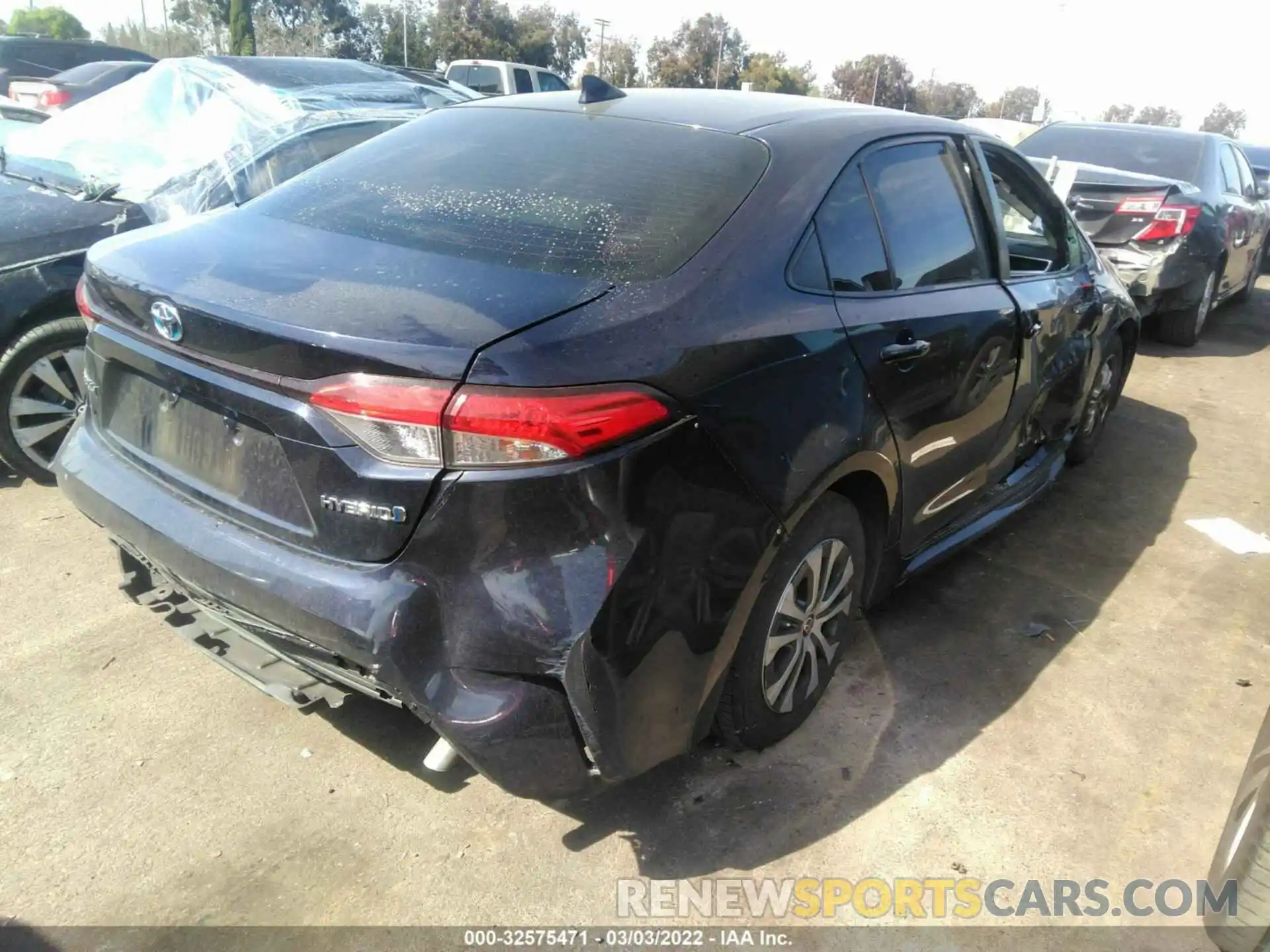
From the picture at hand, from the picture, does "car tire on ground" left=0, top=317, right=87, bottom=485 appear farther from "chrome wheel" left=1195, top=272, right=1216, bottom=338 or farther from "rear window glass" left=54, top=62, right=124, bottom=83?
"rear window glass" left=54, top=62, right=124, bottom=83

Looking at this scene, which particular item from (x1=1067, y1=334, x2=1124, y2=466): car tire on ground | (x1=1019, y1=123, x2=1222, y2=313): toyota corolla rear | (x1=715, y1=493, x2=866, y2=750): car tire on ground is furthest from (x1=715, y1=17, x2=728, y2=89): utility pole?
(x1=715, y1=493, x2=866, y2=750): car tire on ground

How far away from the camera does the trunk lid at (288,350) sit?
1927 millimetres

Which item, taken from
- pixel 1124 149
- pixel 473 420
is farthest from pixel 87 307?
pixel 1124 149

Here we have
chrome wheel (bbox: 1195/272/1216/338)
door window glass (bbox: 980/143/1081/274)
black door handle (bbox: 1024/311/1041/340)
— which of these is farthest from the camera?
chrome wheel (bbox: 1195/272/1216/338)

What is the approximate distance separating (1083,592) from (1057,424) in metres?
0.77

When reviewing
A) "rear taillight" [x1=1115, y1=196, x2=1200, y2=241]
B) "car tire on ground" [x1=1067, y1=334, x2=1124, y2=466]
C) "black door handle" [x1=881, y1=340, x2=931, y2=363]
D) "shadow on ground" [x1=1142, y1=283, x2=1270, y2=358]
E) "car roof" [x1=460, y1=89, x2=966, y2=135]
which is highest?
"car roof" [x1=460, y1=89, x2=966, y2=135]

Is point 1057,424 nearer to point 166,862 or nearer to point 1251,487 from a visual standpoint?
point 1251,487

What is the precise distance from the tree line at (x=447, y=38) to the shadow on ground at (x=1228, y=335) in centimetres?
3471

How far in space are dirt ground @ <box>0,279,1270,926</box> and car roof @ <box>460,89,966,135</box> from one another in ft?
5.77

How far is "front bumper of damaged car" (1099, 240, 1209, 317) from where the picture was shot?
709 cm

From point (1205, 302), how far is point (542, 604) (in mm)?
7801

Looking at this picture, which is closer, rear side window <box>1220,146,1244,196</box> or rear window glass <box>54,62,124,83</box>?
rear side window <box>1220,146,1244,196</box>

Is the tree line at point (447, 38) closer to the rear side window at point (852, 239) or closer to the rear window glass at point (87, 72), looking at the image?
the rear window glass at point (87, 72)

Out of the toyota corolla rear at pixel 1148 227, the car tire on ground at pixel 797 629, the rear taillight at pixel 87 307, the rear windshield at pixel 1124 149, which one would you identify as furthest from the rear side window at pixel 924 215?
the rear windshield at pixel 1124 149
